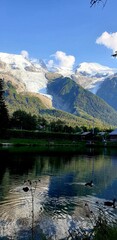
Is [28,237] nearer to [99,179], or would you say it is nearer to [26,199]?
[26,199]

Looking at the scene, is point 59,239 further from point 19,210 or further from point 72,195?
point 72,195

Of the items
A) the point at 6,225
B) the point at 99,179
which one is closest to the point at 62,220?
the point at 6,225

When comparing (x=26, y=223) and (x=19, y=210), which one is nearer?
(x=26, y=223)

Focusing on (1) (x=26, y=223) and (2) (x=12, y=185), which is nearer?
(1) (x=26, y=223)

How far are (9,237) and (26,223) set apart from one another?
3.43m

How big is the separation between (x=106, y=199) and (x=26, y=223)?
1211 cm

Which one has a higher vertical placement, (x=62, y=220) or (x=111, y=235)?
(x=111, y=235)

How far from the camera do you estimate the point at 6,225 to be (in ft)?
73.6

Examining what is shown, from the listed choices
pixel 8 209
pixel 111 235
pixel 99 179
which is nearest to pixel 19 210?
pixel 8 209

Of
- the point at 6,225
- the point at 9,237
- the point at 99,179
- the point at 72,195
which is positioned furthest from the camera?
the point at 99,179

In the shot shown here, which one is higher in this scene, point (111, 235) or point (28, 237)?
point (111, 235)

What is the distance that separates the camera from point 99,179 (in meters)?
47.9

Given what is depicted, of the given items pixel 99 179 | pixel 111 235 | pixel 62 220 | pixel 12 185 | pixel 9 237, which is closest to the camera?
pixel 111 235

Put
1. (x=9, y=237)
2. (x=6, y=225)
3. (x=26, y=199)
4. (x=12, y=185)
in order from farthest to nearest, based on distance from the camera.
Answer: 1. (x=12, y=185)
2. (x=26, y=199)
3. (x=6, y=225)
4. (x=9, y=237)
